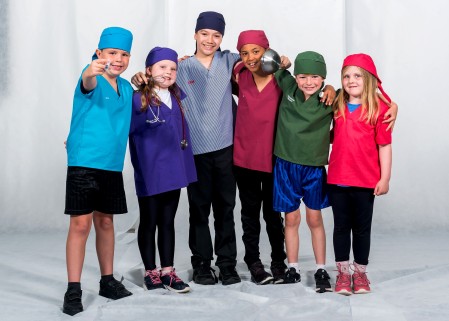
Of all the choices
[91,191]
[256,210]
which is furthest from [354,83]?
[91,191]

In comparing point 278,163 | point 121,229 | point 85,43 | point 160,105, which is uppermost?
point 85,43

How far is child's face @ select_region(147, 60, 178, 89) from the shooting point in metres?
2.73

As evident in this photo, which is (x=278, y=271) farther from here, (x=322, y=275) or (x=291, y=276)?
(x=322, y=275)

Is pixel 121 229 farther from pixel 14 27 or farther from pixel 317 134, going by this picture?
pixel 317 134

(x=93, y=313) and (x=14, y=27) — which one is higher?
(x=14, y=27)

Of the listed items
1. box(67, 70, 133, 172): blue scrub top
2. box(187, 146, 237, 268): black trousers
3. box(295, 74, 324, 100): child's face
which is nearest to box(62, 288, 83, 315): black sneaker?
box(67, 70, 133, 172): blue scrub top

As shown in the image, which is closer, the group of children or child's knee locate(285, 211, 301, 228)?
the group of children

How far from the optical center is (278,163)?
2.79m

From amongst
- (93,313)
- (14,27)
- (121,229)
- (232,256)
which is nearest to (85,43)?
(14,27)

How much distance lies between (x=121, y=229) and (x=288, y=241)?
133 centimetres

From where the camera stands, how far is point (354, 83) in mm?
2674

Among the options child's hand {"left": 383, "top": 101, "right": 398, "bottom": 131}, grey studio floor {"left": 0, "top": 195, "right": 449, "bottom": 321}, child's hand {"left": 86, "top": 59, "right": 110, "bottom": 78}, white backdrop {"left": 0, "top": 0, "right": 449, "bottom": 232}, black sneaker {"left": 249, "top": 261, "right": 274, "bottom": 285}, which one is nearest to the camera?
child's hand {"left": 86, "top": 59, "right": 110, "bottom": 78}

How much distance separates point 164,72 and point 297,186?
0.59m

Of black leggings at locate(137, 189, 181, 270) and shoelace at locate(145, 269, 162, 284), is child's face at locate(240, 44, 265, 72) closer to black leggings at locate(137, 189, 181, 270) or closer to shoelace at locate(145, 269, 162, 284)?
black leggings at locate(137, 189, 181, 270)
